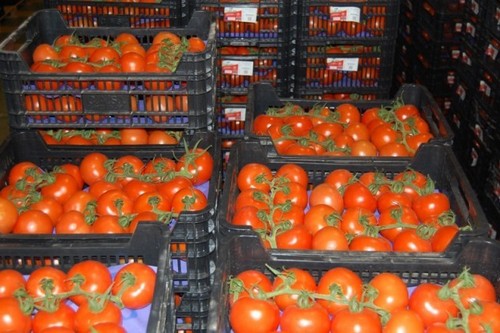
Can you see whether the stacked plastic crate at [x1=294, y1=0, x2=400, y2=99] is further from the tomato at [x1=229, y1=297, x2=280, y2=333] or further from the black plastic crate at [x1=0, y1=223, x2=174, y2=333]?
the tomato at [x1=229, y1=297, x2=280, y2=333]

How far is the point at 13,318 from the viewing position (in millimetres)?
1731

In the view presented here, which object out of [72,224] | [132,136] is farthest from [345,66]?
[72,224]

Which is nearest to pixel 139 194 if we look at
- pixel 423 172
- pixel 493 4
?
pixel 423 172

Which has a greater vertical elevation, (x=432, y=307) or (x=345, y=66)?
(x=345, y=66)

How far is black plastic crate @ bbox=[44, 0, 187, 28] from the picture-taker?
3.62 m

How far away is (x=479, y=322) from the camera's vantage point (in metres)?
1.73

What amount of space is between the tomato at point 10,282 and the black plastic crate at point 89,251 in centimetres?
10

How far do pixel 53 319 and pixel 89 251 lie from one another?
29cm

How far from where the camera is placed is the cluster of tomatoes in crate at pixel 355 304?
174 centimetres

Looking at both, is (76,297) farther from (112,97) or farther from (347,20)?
(347,20)

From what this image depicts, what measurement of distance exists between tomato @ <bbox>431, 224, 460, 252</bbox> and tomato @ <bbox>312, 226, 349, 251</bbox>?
11.1 inches

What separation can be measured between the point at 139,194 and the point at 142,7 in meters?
1.54

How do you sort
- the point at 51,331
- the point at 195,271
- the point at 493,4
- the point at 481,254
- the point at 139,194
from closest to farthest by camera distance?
the point at 51,331 → the point at 481,254 → the point at 195,271 → the point at 139,194 → the point at 493,4

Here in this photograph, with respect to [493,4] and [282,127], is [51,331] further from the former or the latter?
[493,4]
